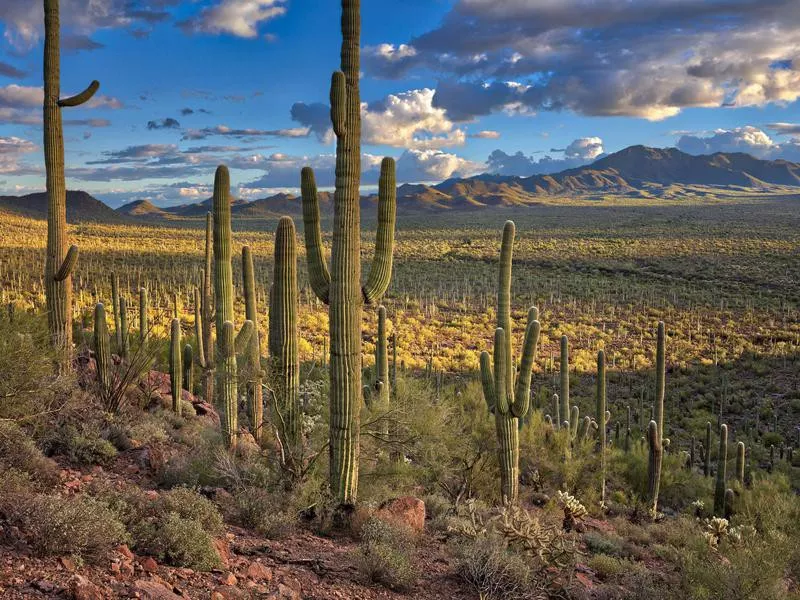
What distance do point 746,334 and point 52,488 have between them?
1369 inches

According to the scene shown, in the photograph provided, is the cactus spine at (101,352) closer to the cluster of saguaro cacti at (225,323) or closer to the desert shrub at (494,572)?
the cluster of saguaro cacti at (225,323)

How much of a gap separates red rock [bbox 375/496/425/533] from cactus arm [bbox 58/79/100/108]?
8.80 meters

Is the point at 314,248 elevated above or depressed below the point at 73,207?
below

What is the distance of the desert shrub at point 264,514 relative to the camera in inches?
310

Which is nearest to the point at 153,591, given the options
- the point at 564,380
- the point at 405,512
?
the point at 405,512

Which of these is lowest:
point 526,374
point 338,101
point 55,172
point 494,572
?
point 494,572

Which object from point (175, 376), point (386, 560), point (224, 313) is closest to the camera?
point (386, 560)

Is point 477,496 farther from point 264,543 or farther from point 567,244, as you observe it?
point 567,244

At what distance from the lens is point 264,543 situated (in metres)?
7.50

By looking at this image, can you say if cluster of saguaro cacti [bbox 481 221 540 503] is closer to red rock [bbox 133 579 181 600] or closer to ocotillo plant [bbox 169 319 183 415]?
ocotillo plant [bbox 169 319 183 415]

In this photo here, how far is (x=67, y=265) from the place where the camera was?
38.0ft

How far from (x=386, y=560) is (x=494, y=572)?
1.29 meters

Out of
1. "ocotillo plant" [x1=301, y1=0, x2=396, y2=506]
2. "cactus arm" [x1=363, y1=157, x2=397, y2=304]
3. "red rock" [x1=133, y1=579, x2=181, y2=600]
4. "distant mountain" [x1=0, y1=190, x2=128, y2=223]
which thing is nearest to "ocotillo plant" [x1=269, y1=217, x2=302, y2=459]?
"ocotillo plant" [x1=301, y1=0, x2=396, y2=506]

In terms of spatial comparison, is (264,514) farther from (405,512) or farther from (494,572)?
(494,572)
